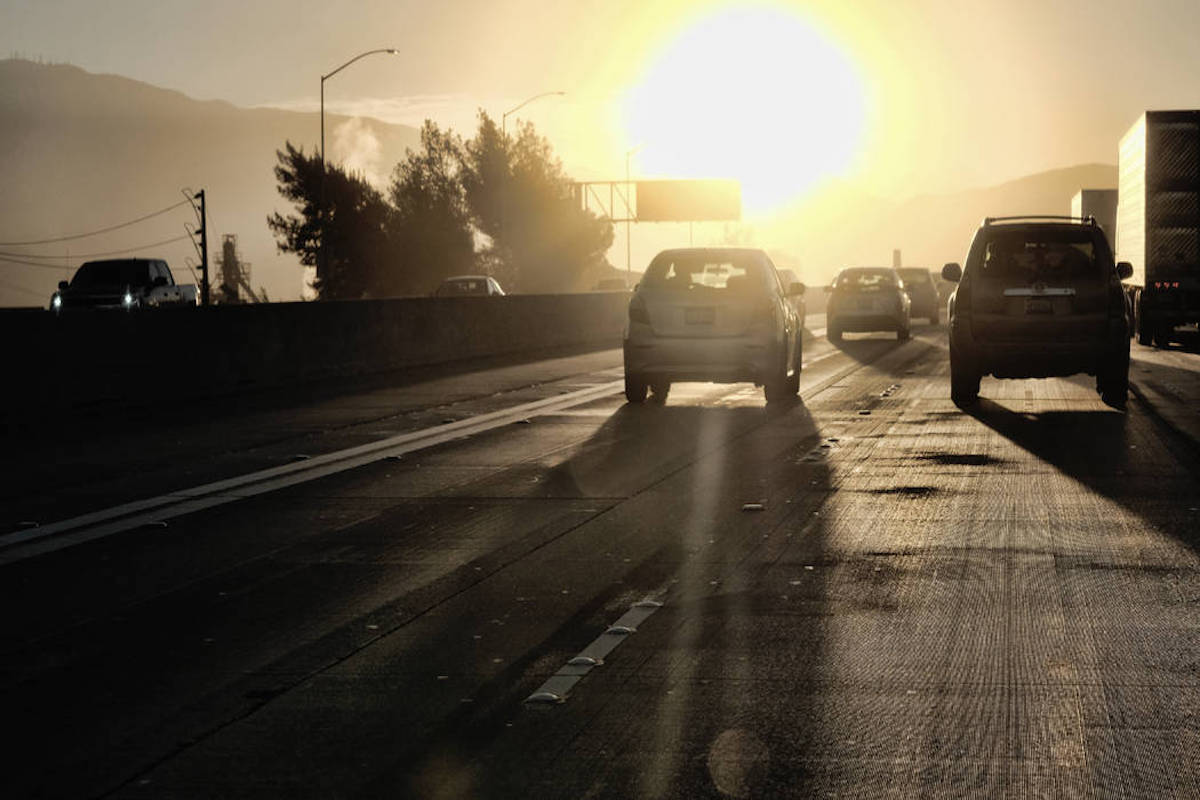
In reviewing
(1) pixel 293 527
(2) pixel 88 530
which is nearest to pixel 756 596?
(1) pixel 293 527

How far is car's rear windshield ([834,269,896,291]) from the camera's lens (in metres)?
40.2

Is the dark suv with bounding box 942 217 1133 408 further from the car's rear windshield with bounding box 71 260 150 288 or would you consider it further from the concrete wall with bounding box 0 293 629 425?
the car's rear windshield with bounding box 71 260 150 288

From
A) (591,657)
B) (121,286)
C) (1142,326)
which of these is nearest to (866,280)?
(1142,326)

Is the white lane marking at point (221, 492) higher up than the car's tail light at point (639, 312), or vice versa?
the car's tail light at point (639, 312)

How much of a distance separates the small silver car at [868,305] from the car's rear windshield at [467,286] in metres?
17.9

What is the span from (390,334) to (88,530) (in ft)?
63.8

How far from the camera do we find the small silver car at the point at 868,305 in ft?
130

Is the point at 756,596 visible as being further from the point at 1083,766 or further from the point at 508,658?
the point at 1083,766

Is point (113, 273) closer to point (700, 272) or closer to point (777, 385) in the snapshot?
point (700, 272)

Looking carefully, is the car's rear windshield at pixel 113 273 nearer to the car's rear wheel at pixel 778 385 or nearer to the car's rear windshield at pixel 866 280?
the car's rear windshield at pixel 866 280

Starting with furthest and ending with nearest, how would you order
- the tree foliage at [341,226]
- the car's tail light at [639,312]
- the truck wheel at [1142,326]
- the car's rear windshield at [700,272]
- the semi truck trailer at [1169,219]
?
the tree foliage at [341,226], the truck wheel at [1142,326], the semi truck trailer at [1169,219], the car's rear windshield at [700,272], the car's tail light at [639,312]

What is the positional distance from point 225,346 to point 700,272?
752 cm

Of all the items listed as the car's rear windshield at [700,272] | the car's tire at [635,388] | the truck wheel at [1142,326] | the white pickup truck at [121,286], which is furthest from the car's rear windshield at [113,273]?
the car's tire at [635,388]

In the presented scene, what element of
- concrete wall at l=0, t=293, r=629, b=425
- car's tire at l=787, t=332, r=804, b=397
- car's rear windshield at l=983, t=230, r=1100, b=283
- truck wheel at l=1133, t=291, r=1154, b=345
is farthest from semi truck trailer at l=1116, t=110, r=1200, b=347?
car's rear windshield at l=983, t=230, r=1100, b=283
